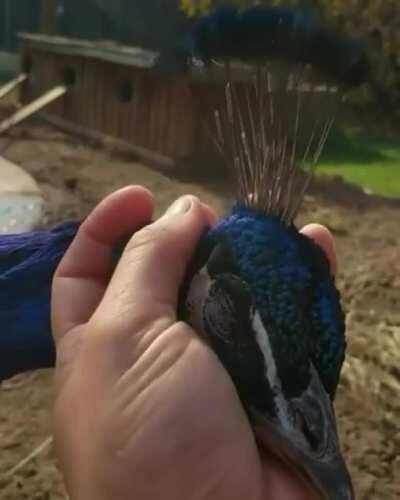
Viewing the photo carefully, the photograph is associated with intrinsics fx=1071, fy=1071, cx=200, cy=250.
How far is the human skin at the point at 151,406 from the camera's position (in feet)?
2.33

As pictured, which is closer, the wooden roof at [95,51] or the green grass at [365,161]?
the green grass at [365,161]

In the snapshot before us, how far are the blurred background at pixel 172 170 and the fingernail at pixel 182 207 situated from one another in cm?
13

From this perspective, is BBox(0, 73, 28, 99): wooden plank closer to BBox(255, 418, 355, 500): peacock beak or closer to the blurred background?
the blurred background

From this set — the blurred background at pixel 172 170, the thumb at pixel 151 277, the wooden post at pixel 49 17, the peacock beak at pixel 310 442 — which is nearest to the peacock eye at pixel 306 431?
the peacock beak at pixel 310 442

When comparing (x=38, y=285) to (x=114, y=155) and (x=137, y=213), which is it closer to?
(x=137, y=213)

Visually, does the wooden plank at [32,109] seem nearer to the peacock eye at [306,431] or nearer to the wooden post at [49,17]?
the wooden post at [49,17]

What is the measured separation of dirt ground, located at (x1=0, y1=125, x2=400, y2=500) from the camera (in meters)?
1.86

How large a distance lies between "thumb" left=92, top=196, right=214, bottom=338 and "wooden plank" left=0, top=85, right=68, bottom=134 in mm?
4137

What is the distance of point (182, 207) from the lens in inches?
33.8

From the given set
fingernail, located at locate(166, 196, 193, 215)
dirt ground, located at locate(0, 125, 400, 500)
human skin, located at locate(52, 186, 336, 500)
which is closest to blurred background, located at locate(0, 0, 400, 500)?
dirt ground, located at locate(0, 125, 400, 500)

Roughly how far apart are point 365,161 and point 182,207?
14.3 ft

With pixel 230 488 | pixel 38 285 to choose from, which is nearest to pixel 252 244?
pixel 230 488

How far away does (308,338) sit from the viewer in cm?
76

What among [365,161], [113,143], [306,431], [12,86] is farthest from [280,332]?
[12,86]
